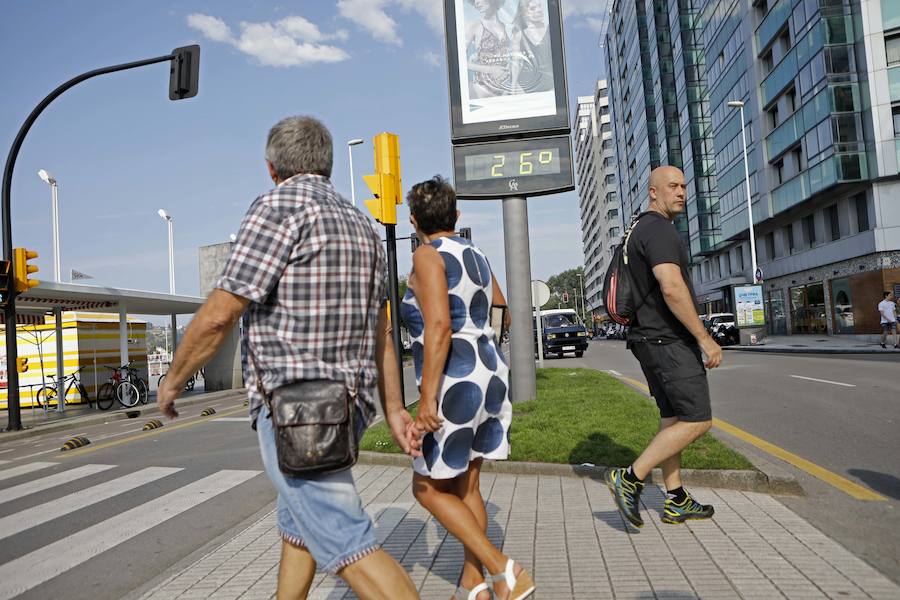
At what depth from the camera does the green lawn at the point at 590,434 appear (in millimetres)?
5734

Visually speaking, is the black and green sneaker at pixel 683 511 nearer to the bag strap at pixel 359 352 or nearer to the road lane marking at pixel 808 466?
the road lane marking at pixel 808 466

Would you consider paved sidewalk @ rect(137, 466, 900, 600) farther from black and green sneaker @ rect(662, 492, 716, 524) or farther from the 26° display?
the 26° display

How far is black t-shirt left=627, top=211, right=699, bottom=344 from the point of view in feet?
13.3

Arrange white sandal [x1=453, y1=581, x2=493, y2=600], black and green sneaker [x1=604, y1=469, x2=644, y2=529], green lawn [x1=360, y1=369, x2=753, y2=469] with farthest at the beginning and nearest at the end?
green lawn [x1=360, y1=369, x2=753, y2=469]
black and green sneaker [x1=604, y1=469, x2=644, y2=529]
white sandal [x1=453, y1=581, x2=493, y2=600]

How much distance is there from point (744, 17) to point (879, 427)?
3886 cm

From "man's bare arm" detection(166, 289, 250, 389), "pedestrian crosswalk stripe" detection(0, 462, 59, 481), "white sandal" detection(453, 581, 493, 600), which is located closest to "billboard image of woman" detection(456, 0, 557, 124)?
"pedestrian crosswalk stripe" detection(0, 462, 59, 481)

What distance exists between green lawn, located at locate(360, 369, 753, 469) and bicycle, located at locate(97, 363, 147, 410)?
40.1 feet

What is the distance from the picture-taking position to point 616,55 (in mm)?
84750

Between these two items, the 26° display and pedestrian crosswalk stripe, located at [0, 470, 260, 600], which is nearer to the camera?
pedestrian crosswalk stripe, located at [0, 470, 260, 600]

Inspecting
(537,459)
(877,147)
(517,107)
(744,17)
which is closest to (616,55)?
(744,17)

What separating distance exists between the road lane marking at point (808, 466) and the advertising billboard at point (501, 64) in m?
4.78

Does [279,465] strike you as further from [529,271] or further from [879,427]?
[529,271]

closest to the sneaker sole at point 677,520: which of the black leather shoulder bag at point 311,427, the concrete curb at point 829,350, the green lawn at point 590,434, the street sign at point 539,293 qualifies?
the green lawn at point 590,434

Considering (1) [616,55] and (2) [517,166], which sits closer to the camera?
(2) [517,166]
